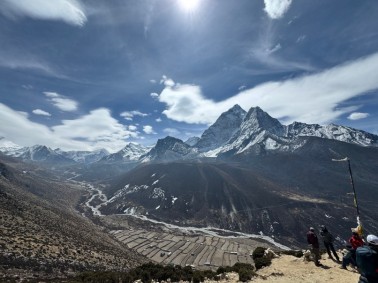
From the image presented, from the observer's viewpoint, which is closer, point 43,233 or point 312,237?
point 312,237

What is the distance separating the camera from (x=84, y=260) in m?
77.8

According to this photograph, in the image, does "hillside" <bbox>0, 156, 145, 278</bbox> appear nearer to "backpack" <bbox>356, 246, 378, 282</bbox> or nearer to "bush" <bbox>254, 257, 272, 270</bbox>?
"bush" <bbox>254, 257, 272, 270</bbox>

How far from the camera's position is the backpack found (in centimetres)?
1122

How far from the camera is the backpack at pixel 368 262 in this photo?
11.2 metres

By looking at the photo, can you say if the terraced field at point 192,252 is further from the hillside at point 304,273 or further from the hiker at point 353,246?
the hiker at point 353,246

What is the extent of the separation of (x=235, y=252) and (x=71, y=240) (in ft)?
355

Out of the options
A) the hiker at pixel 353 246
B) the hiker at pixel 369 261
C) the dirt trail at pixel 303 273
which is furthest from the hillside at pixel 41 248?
the hiker at pixel 369 261

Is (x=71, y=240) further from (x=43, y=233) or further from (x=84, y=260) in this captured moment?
(x=84, y=260)

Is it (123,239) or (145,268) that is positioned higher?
(145,268)

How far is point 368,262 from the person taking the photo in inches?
443

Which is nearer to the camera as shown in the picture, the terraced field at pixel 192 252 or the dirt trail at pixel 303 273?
the dirt trail at pixel 303 273

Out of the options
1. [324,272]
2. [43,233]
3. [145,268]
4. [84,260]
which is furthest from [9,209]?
[324,272]

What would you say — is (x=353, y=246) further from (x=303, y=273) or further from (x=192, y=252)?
(x=192, y=252)

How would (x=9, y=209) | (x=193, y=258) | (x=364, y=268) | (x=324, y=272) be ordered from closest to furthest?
(x=364, y=268) < (x=324, y=272) < (x=9, y=209) < (x=193, y=258)
